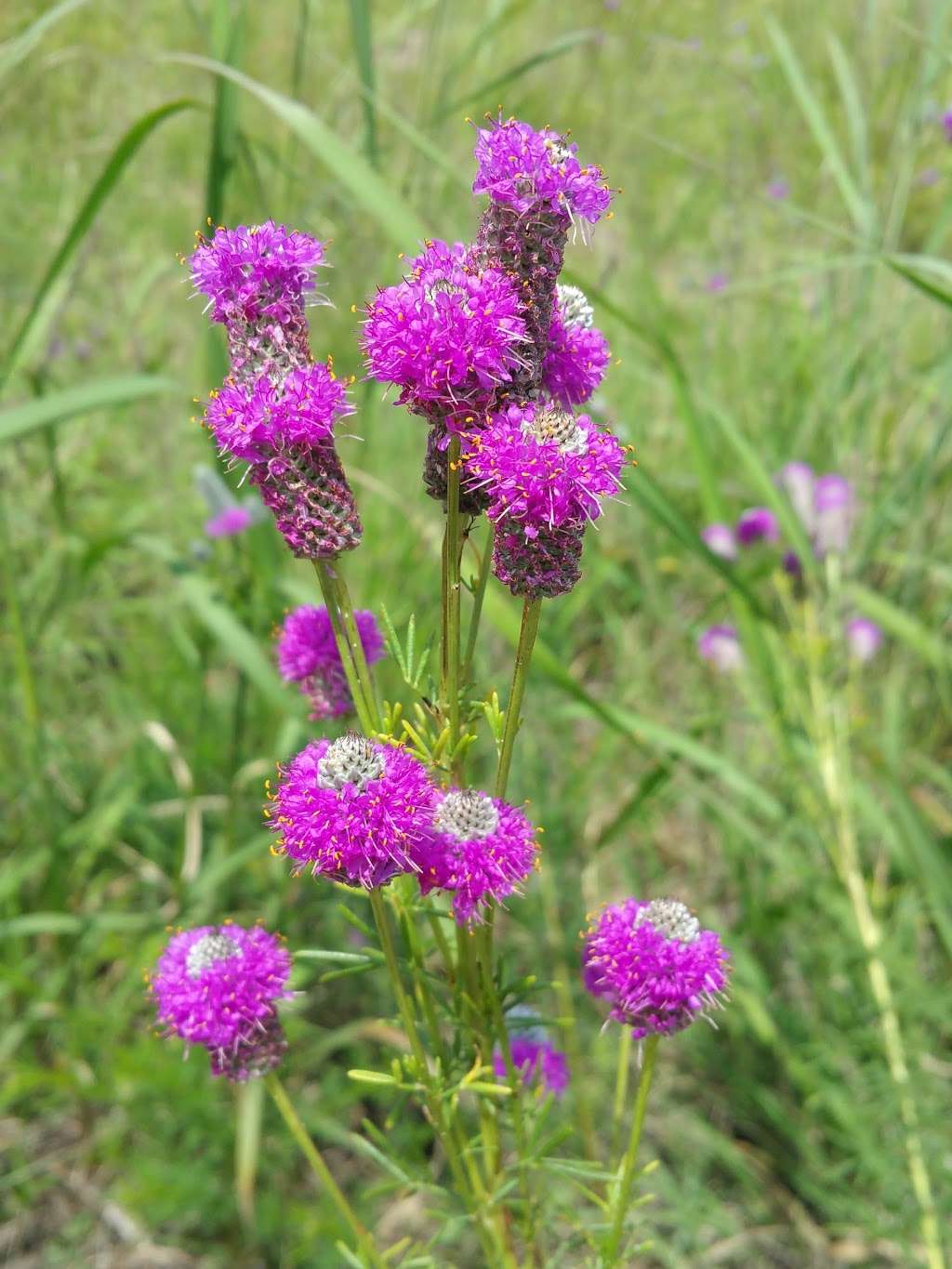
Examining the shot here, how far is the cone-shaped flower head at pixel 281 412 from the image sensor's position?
0.94 metres

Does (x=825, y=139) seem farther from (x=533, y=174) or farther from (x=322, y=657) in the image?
(x=322, y=657)

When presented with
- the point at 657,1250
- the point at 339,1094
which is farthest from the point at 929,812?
the point at 339,1094

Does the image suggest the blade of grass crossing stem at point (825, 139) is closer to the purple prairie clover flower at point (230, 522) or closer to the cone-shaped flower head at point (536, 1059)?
the purple prairie clover flower at point (230, 522)

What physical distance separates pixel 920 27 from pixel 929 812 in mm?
1924

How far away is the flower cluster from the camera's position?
3.13ft

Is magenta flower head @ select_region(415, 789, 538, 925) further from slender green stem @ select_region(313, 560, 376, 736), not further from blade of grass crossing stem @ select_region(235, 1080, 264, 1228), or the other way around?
blade of grass crossing stem @ select_region(235, 1080, 264, 1228)

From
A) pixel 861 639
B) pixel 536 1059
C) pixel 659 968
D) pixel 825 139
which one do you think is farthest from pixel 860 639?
pixel 659 968

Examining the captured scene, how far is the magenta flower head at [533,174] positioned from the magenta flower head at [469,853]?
0.57 metres

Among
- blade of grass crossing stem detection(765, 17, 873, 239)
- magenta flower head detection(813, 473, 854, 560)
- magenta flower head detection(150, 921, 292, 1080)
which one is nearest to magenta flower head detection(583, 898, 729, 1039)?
magenta flower head detection(150, 921, 292, 1080)

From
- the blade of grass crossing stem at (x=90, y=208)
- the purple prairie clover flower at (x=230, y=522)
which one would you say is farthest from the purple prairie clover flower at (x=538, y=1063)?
the blade of grass crossing stem at (x=90, y=208)

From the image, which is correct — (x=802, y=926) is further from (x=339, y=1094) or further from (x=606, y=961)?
(x=606, y=961)

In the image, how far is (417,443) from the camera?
3350 mm

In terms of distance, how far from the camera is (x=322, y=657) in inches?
50.1

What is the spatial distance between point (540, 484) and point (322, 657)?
0.49 meters
